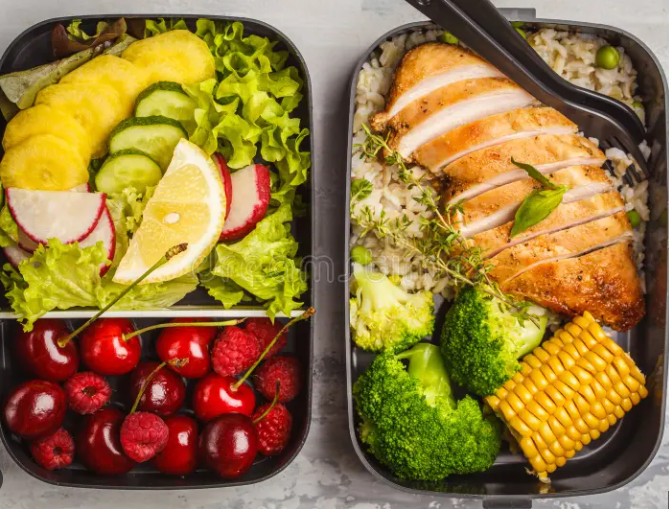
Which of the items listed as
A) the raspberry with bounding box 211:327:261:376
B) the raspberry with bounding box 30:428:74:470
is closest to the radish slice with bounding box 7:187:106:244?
the raspberry with bounding box 211:327:261:376

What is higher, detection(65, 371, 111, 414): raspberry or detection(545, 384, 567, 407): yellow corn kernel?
detection(545, 384, 567, 407): yellow corn kernel

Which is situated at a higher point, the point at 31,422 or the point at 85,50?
the point at 85,50

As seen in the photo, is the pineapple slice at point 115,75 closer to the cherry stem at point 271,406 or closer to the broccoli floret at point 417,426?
the cherry stem at point 271,406

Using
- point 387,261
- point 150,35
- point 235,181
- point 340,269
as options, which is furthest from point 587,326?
point 150,35

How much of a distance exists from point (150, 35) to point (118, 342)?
43.0 inches

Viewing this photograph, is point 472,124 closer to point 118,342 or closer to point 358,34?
point 358,34

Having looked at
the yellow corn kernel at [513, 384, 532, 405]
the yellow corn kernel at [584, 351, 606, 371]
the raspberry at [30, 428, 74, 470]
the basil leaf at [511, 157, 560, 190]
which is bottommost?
the raspberry at [30, 428, 74, 470]

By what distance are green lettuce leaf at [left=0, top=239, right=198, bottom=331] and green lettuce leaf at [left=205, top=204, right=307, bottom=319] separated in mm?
141

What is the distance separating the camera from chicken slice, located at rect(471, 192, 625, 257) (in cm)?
216

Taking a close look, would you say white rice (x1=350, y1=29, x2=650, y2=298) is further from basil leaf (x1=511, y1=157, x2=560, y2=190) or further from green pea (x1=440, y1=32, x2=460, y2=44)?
basil leaf (x1=511, y1=157, x2=560, y2=190)

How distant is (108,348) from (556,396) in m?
1.55

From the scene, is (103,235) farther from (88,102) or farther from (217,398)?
(217,398)

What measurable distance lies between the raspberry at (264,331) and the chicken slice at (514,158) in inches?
30.6

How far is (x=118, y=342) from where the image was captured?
217 centimetres
